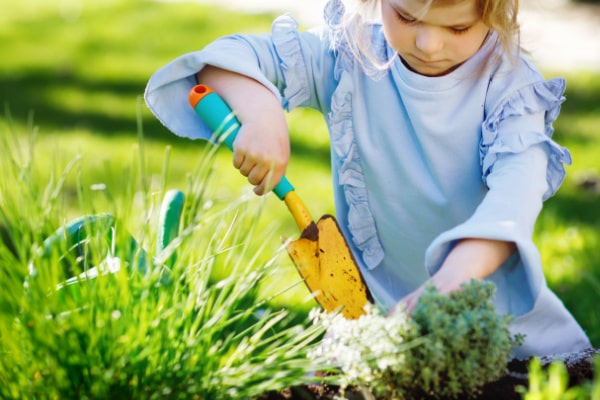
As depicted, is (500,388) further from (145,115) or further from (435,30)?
(145,115)

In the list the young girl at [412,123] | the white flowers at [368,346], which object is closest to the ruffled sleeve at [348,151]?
the young girl at [412,123]

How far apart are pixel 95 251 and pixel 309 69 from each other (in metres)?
0.82

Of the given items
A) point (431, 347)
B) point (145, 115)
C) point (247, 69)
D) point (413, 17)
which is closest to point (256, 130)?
point (247, 69)

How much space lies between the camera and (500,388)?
1.51m

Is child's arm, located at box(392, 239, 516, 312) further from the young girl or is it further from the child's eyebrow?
the child's eyebrow

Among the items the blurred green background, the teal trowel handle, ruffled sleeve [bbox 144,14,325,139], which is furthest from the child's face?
the blurred green background

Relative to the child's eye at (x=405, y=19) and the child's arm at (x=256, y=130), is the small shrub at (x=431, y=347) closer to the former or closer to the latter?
the child's arm at (x=256, y=130)

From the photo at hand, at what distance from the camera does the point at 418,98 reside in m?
2.03

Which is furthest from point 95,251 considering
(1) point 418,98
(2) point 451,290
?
(1) point 418,98

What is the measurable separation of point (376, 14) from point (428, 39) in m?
0.29

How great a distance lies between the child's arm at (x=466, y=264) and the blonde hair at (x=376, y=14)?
48 centimetres

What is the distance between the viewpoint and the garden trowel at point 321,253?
5.81ft

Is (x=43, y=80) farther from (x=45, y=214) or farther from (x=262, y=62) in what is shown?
(x=45, y=214)

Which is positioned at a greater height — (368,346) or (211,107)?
(211,107)
